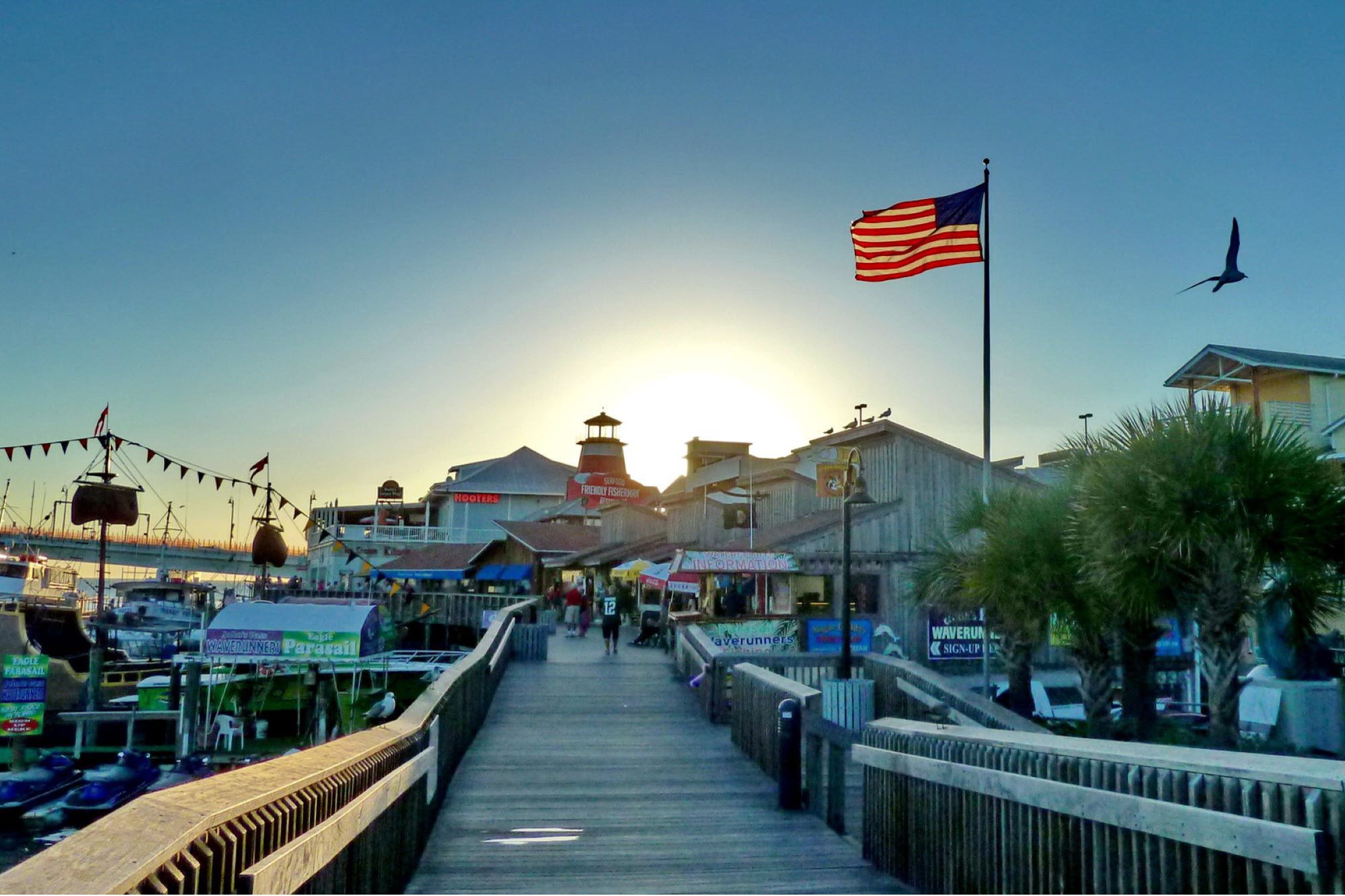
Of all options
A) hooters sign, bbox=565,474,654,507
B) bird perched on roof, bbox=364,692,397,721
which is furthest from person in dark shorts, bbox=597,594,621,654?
hooters sign, bbox=565,474,654,507

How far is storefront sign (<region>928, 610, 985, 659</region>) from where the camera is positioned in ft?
89.8

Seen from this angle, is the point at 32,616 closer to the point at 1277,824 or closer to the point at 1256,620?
the point at 1256,620

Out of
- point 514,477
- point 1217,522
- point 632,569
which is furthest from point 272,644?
point 514,477

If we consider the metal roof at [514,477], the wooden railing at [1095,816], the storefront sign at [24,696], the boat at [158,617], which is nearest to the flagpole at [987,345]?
the wooden railing at [1095,816]

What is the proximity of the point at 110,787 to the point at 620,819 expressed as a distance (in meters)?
20.3

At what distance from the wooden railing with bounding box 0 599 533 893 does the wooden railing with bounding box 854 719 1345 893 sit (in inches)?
129

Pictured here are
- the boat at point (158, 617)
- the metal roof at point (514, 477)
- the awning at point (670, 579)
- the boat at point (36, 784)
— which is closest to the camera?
the boat at point (36, 784)

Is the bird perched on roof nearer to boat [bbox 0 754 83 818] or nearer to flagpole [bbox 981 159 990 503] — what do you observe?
boat [bbox 0 754 83 818]

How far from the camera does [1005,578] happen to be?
1457cm

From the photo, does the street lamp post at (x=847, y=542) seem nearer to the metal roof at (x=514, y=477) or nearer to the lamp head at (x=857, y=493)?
the lamp head at (x=857, y=493)

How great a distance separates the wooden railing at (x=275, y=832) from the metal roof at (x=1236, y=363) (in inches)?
1228

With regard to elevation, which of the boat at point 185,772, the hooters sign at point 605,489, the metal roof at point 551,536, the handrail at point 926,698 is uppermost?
the hooters sign at point 605,489

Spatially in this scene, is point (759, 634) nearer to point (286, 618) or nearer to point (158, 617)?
point (286, 618)

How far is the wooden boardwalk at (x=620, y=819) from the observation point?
7.30 m
